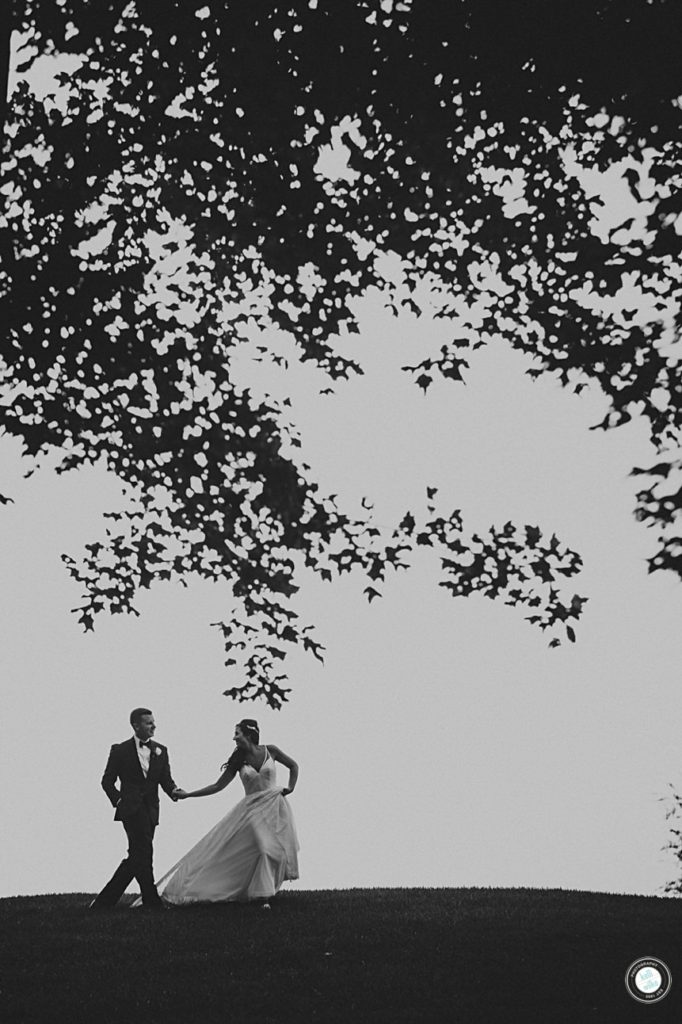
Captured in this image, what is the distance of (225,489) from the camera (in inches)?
404

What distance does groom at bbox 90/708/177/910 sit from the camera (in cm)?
1457

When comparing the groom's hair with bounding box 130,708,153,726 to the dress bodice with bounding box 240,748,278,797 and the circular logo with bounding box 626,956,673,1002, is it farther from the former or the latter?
the circular logo with bounding box 626,956,673,1002

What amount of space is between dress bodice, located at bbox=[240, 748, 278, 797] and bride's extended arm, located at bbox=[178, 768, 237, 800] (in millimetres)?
177

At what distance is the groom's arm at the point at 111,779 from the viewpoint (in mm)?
14570

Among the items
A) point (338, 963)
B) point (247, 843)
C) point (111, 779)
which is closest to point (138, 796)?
point (111, 779)

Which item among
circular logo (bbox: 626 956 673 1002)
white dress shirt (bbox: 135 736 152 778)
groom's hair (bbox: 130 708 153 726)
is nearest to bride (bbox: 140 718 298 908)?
white dress shirt (bbox: 135 736 152 778)

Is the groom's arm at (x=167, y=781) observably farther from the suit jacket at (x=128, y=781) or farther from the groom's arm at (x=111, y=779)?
the groom's arm at (x=111, y=779)

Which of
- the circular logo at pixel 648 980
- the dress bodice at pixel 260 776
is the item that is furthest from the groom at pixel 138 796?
the circular logo at pixel 648 980

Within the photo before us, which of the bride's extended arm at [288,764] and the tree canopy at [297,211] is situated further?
the bride's extended arm at [288,764]

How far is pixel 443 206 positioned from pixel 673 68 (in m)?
2.87

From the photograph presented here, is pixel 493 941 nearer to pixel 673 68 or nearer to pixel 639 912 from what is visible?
pixel 639 912

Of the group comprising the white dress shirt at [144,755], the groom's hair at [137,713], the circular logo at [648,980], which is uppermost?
the groom's hair at [137,713]

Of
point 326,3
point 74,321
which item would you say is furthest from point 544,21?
point 74,321

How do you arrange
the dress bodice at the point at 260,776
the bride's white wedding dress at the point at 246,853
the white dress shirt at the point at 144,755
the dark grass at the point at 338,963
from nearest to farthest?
the dark grass at the point at 338,963 → the bride's white wedding dress at the point at 246,853 → the white dress shirt at the point at 144,755 → the dress bodice at the point at 260,776
